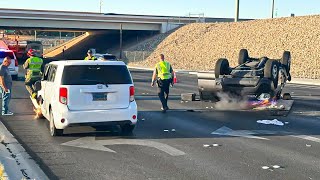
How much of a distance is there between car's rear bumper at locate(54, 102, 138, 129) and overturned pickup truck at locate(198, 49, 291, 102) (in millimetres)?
5742

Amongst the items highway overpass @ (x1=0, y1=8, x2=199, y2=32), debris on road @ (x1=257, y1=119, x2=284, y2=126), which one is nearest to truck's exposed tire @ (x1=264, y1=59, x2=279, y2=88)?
debris on road @ (x1=257, y1=119, x2=284, y2=126)

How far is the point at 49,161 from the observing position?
7.71 m

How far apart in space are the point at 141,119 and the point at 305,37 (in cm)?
3731

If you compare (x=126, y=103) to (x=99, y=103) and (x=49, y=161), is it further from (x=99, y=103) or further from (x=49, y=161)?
(x=49, y=161)

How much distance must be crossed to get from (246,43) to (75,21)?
81.3ft

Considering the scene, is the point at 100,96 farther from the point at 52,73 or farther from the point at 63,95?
the point at 52,73

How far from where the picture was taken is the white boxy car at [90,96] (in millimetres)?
9602

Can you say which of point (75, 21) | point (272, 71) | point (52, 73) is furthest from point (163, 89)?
point (75, 21)

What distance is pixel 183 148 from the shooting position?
8812 mm

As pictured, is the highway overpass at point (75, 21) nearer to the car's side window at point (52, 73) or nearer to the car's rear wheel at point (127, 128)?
the car's side window at point (52, 73)

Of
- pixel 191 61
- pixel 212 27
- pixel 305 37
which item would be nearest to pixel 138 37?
pixel 212 27

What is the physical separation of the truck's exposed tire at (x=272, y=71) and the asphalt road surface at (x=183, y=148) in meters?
1.49

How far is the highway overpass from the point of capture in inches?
2447

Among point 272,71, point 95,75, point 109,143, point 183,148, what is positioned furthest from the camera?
point 272,71
